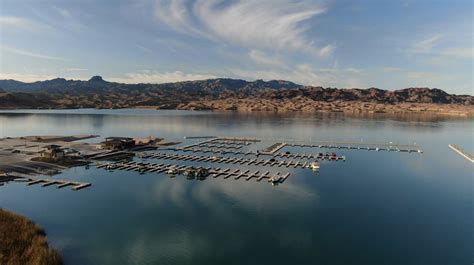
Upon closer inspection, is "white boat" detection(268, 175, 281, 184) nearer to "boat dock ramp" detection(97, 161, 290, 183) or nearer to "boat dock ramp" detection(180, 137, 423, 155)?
"boat dock ramp" detection(97, 161, 290, 183)

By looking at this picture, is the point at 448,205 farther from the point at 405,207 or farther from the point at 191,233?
the point at 191,233

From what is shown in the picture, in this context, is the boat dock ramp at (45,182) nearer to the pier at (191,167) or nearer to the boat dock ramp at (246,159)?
the pier at (191,167)

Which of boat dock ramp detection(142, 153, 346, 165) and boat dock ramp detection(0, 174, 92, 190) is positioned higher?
boat dock ramp detection(142, 153, 346, 165)

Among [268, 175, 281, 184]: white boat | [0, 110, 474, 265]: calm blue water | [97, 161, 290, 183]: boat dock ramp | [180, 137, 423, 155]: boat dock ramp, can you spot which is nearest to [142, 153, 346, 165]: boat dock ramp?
[0, 110, 474, 265]: calm blue water

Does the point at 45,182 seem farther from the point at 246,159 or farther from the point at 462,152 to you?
the point at 462,152

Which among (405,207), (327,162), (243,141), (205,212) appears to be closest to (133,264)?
(205,212)

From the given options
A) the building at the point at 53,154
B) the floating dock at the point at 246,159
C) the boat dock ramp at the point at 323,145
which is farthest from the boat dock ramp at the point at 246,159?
the building at the point at 53,154

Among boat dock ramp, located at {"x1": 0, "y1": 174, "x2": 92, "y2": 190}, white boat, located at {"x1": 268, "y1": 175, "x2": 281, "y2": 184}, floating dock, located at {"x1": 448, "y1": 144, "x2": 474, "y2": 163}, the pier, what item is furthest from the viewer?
floating dock, located at {"x1": 448, "y1": 144, "x2": 474, "y2": 163}

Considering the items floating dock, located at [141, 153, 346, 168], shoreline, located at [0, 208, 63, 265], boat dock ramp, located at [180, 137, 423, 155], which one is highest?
boat dock ramp, located at [180, 137, 423, 155]
